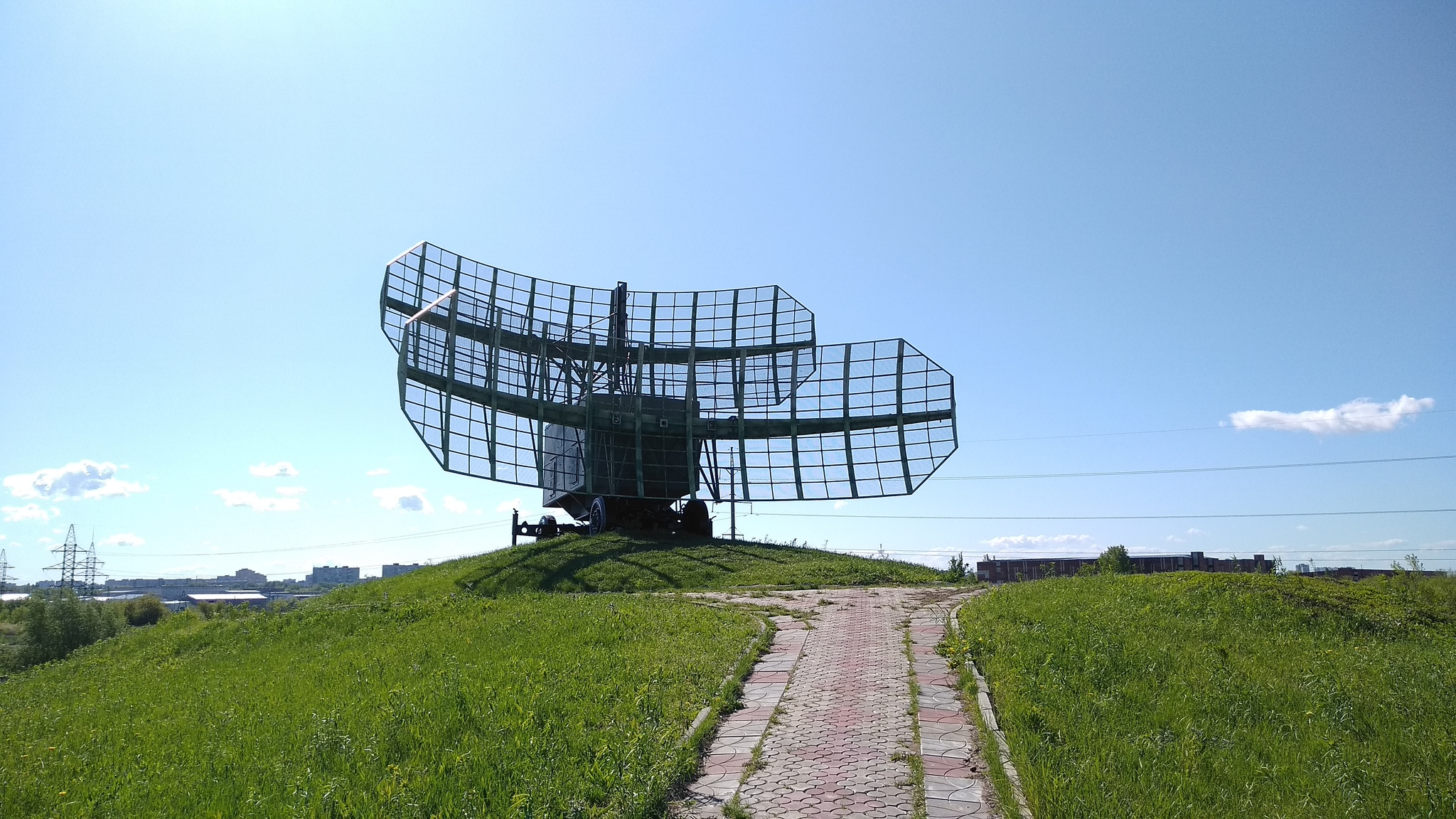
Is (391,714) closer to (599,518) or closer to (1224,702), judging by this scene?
(1224,702)

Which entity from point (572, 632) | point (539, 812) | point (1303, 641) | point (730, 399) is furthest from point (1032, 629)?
point (730, 399)

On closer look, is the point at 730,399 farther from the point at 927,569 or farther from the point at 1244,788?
the point at 1244,788

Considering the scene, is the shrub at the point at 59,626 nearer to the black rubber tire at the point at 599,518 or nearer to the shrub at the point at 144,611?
the shrub at the point at 144,611

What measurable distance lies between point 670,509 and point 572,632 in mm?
24732

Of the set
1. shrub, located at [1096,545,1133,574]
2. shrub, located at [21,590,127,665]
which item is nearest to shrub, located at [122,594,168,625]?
shrub, located at [21,590,127,665]

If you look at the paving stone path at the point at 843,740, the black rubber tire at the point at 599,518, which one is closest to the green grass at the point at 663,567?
the black rubber tire at the point at 599,518

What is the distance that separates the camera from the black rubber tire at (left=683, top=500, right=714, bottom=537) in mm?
38344

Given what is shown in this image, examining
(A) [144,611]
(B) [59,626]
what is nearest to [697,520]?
(B) [59,626]

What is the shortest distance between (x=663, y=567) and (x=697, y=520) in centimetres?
942

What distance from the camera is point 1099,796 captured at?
21.2 ft

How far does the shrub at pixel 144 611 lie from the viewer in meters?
74.4

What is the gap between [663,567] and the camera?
29.1 meters

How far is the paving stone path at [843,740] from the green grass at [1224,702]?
1.86 feet

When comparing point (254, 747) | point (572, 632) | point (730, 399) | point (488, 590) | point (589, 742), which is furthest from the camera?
point (730, 399)
